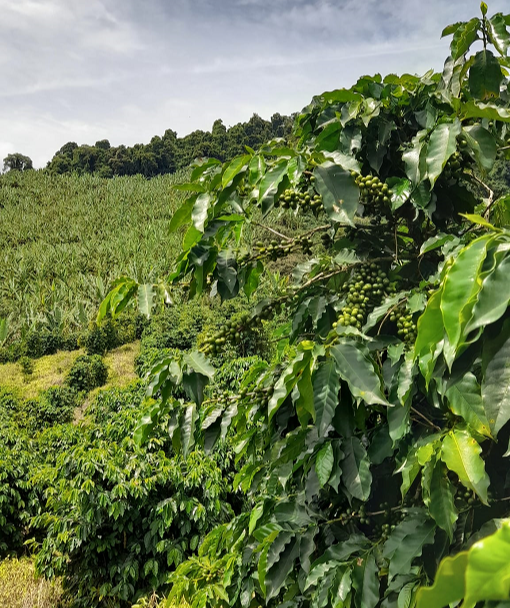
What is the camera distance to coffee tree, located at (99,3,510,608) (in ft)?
2.71

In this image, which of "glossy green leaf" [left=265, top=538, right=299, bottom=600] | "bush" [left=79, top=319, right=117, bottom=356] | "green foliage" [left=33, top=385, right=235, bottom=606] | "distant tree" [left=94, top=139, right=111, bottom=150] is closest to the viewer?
"glossy green leaf" [left=265, top=538, right=299, bottom=600]

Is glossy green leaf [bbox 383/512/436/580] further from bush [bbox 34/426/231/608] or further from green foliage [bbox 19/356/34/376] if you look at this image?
green foliage [bbox 19/356/34/376]

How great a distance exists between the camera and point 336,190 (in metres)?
0.96

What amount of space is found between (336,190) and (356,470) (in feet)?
2.23

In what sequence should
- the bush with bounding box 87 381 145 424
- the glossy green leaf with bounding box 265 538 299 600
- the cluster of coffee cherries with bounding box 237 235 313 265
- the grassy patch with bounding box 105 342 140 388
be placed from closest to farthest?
the glossy green leaf with bounding box 265 538 299 600
the cluster of coffee cherries with bounding box 237 235 313 265
the bush with bounding box 87 381 145 424
the grassy patch with bounding box 105 342 140 388

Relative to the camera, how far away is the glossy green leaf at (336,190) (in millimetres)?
949

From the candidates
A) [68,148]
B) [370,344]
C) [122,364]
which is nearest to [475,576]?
[370,344]

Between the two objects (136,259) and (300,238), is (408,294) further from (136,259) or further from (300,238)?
(136,259)

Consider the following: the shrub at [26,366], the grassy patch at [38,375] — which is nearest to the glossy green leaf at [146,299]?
the grassy patch at [38,375]

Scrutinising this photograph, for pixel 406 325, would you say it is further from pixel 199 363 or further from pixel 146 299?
pixel 146 299

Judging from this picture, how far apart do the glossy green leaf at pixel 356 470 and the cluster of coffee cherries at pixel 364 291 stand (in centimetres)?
31

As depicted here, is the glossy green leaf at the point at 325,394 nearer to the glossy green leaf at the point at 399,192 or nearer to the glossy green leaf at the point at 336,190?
the glossy green leaf at the point at 336,190

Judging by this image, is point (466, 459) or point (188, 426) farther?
point (188, 426)

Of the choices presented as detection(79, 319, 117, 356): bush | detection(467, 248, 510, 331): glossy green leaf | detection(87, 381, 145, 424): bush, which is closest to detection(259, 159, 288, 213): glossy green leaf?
detection(467, 248, 510, 331): glossy green leaf
